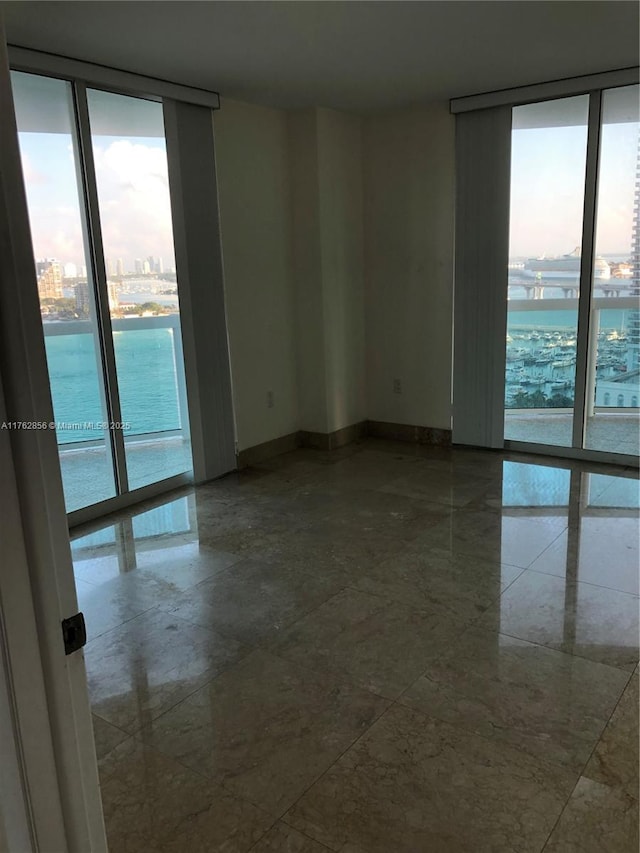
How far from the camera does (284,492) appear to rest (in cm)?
420

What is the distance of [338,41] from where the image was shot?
3.24 m

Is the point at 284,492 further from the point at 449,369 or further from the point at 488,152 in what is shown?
the point at 488,152

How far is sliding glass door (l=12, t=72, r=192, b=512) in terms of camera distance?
3.46 m

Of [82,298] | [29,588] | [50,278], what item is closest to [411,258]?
[82,298]

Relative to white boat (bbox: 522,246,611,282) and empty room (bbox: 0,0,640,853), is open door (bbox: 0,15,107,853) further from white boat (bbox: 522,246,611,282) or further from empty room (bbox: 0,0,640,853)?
white boat (bbox: 522,246,611,282)

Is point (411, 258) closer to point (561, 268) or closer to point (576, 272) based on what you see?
point (561, 268)

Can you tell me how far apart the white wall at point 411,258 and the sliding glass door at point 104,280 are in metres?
1.78

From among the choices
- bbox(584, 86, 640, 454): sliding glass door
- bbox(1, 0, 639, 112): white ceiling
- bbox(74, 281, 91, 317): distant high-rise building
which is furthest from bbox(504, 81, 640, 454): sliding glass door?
bbox(74, 281, 91, 317): distant high-rise building

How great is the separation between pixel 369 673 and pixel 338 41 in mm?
2930

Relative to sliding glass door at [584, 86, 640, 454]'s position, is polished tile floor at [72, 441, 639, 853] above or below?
below

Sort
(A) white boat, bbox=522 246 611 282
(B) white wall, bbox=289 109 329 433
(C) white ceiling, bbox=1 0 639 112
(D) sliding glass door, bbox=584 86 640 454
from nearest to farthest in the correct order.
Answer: (C) white ceiling, bbox=1 0 639 112 < (D) sliding glass door, bbox=584 86 640 454 < (A) white boat, bbox=522 246 611 282 < (B) white wall, bbox=289 109 329 433

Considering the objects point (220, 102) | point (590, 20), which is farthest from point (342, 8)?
point (220, 102)

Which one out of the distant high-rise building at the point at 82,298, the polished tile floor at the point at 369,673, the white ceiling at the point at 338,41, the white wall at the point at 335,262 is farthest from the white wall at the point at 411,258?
the distant high-rise building at the point at 82,298

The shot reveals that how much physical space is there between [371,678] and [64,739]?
60.1 inches
